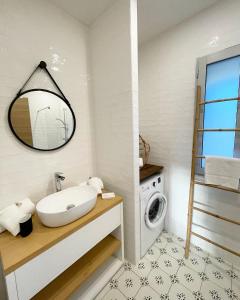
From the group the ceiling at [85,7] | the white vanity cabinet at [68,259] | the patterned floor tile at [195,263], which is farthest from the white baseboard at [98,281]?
the ceiling at [85,7]

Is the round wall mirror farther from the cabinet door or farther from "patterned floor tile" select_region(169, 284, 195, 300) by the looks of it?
"patterned floor tile" select_region(169, 284, 195, 300)

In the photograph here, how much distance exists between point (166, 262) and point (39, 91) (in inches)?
81.6

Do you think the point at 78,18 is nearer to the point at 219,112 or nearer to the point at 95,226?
the point at 219,112

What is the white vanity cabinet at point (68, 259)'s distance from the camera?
817 millimetres

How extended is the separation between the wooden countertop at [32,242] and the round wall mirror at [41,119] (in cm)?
64

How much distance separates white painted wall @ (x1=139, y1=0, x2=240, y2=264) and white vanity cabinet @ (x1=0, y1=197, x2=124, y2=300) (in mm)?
857

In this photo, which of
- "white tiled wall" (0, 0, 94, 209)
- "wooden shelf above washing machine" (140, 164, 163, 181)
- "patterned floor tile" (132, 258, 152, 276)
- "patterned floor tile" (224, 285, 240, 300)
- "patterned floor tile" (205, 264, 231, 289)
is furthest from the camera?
"wooden shelf above washing machine" (140, 164, 163, 181)

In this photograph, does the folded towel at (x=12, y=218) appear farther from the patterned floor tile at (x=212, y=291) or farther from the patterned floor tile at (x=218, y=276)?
the patterned floor tile at (x=218, y=276)

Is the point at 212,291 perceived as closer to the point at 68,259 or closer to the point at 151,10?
the point at 68,259

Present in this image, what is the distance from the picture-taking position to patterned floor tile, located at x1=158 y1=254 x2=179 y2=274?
146 cm

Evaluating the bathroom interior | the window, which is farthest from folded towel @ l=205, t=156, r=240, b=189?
the window

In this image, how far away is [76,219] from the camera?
1.07 m

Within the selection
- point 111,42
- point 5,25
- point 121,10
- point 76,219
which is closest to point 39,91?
point 5,25

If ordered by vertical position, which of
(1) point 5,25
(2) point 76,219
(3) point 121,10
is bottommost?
(2) point 76,219
